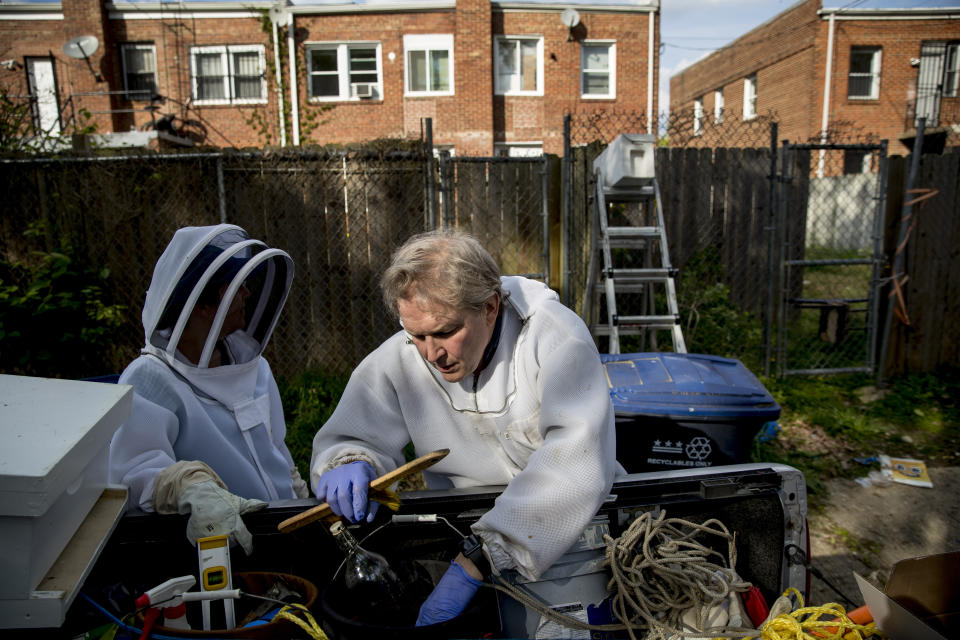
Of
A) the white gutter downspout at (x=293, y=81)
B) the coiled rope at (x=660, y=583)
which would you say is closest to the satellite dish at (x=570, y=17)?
the white gutter downspout at (x=293, y=81)

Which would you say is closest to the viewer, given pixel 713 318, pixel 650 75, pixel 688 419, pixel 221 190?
pixel 688 419

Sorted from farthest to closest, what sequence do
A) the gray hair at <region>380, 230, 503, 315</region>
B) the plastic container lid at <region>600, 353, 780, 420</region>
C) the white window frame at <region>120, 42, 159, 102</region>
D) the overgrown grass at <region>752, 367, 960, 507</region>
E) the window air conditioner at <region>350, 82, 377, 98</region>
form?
1. the white window frame at <region>120, 42, 159, 102</region>
2. the window air conditioner at <region>350, 82, 377, 98</region>
3. the overgrown grass at <region>752, 367, 960, 507</region>
4. the plastic container lid at <region>600, 353, 780, 420</region>
5. the gray hair at <region>380, 230, 503, 315</region>

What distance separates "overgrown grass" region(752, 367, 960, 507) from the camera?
471cm

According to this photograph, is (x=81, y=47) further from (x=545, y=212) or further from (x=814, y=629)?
(x=814, y=629)

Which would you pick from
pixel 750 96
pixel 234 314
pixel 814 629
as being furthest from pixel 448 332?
pixel 750 96

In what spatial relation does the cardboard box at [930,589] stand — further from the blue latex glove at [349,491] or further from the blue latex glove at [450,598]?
the blue latex glove at [349,491]

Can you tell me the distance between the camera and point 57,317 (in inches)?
213

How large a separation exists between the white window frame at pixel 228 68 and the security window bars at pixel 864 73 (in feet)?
62.7

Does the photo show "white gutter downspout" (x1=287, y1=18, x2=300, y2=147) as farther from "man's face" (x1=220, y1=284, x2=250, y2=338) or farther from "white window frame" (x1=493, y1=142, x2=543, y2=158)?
"man's face" (x1=220, y1=284, x2=250, y2=338)

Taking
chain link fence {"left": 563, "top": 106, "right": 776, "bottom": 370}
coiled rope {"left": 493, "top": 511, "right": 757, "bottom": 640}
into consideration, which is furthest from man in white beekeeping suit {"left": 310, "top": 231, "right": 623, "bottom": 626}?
chain link fence {"left": 563, "top": 106, "right": 776, "bottom": 370}

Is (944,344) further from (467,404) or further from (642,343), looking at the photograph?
(467,404)

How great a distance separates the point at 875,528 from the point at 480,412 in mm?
3571

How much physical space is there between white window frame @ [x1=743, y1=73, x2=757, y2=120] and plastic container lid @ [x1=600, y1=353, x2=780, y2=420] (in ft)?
73.9

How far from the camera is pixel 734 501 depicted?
161 centimetres
